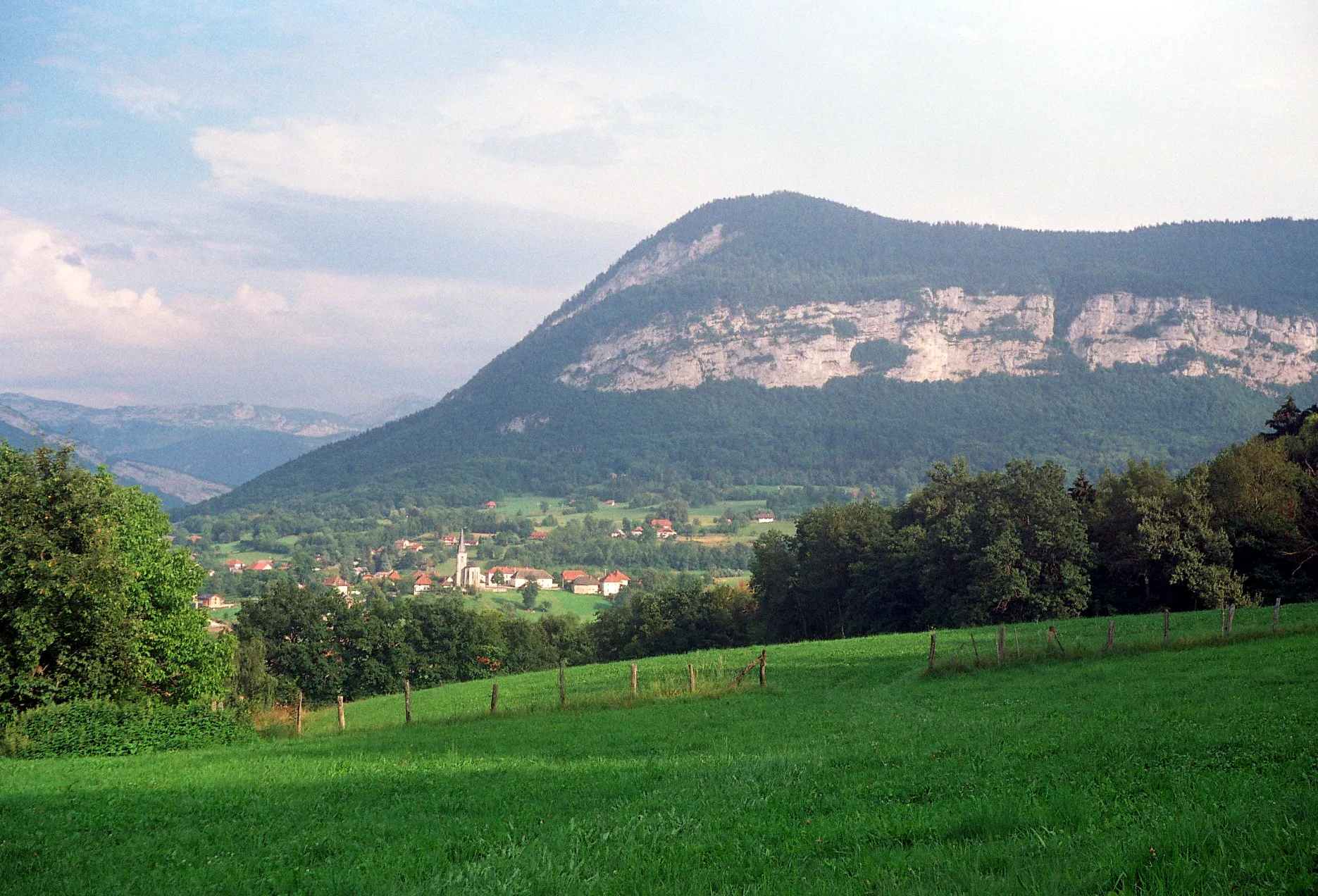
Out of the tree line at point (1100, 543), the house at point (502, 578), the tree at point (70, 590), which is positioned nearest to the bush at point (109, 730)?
the tree at point (70, 590)

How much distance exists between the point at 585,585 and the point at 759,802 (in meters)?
165

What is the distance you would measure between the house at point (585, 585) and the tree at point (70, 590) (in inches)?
5484

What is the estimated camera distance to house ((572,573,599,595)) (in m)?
171

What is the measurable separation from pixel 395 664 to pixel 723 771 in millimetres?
67393

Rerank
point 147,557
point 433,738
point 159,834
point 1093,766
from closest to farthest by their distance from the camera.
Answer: point 1093,766, point 159,834, point 433,738, point 147,557

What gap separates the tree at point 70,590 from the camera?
89.9 ft

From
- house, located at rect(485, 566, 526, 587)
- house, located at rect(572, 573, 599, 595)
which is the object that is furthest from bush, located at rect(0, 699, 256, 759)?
house, located at rect(485, 566, 526, 587)

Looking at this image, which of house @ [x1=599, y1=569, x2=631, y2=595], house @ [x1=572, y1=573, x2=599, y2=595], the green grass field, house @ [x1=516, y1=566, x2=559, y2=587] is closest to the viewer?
the green grass field

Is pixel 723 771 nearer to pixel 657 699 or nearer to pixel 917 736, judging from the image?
pixel 917 736

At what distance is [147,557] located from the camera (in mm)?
33344

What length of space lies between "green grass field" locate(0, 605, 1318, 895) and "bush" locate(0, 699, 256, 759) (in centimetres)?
167

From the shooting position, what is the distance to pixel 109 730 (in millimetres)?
24141

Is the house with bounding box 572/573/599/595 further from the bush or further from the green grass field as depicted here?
the green grass field

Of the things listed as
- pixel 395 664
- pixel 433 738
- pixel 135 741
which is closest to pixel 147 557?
pixel 135 741
